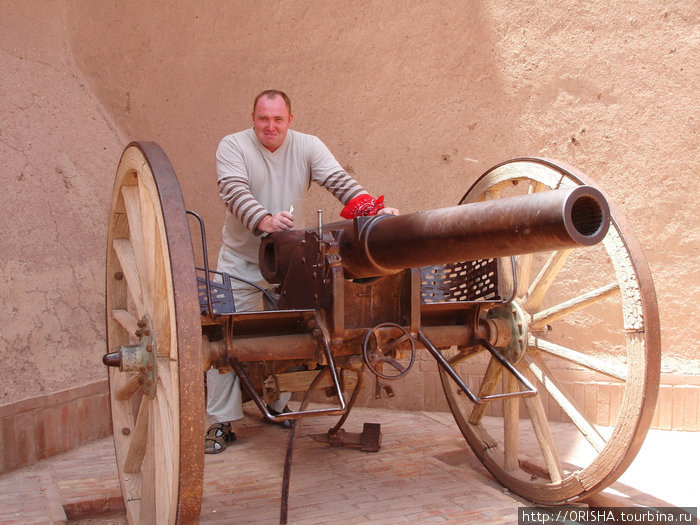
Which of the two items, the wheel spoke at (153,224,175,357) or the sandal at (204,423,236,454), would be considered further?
the sandal at (204,423,236,454)

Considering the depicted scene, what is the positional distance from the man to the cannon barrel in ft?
2.79

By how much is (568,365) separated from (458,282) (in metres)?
1.34

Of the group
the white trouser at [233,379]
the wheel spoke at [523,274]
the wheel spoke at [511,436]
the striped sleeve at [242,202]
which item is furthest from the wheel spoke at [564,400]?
the white trouser at [233,379]

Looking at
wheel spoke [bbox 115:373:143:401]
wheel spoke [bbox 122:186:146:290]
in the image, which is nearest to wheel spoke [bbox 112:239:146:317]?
wheel spoke [bbox 122:186:146:290]

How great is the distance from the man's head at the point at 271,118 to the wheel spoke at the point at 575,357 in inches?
63.6

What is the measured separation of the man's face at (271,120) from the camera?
3473 millimetres

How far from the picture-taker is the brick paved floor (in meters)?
2.74

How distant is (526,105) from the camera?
161 inches

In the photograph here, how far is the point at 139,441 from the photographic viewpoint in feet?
8.70

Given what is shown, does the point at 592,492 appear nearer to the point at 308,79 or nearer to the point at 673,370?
the point at 673,370

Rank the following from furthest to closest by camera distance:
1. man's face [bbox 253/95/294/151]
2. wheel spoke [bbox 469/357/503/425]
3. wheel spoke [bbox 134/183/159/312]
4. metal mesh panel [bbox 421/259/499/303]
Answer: man's face [bbox 253/95/294/151] → wheel spoke [bbox 469/357/503/425] → metal mesh panel [bbox 421/259/499/303] → wheel spoke [bbox 134/183/159/312]

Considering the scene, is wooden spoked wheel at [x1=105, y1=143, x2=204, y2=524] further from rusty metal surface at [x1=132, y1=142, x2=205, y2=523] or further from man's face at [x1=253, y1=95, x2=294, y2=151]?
man's face at [x1=253, y1=95, x2=294, y2=151]

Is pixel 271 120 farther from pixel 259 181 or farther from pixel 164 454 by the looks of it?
pixel 164 454

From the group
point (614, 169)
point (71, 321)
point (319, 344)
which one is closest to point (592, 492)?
point (319, 344)
